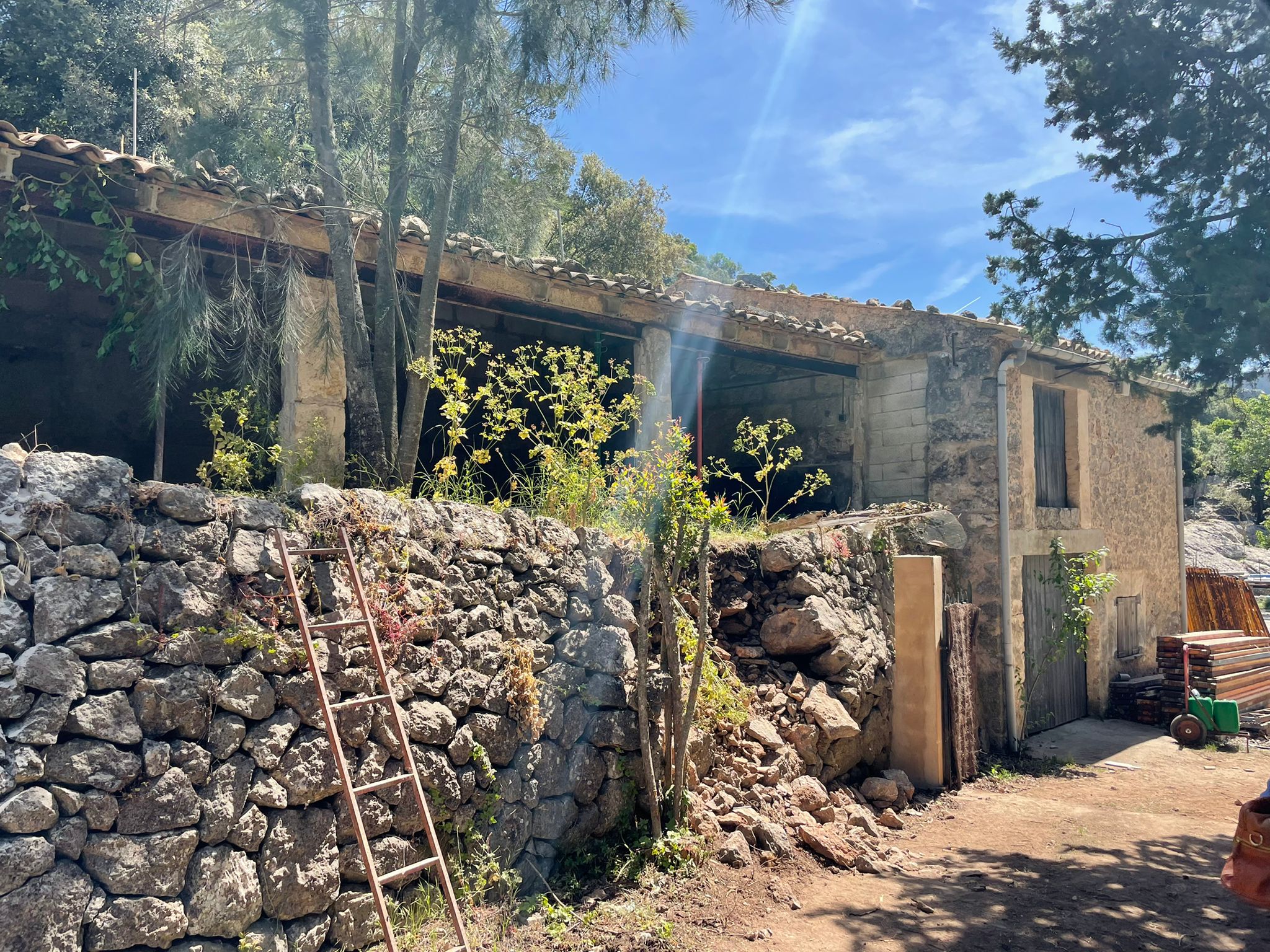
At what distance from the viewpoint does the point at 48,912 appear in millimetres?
3201

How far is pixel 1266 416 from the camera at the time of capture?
2955cm

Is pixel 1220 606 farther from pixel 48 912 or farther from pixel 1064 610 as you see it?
pixel 48 912

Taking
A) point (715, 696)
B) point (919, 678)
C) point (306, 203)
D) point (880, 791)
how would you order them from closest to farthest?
point (306, 203) < point (715, 696) < point (880, 791) < point (919, 678)

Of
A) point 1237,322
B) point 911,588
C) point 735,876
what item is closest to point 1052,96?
point 1237,322

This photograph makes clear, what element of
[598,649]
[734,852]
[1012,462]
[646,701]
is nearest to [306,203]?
[598,649]

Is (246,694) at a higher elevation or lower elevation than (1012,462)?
lower

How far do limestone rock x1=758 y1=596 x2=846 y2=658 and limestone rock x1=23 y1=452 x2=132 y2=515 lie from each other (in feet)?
16.5

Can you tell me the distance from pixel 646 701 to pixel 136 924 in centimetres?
288

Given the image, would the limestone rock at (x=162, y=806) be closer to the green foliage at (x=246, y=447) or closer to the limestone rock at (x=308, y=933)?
the limestone rock at (x=308, y=933)

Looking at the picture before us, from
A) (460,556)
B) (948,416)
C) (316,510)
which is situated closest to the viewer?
(316,510)

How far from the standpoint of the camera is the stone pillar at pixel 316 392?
19.5ft

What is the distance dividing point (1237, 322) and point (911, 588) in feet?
10.7

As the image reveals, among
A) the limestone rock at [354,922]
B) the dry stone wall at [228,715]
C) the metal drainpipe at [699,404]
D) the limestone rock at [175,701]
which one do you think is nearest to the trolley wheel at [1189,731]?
the metal drainpipe at [699,404]

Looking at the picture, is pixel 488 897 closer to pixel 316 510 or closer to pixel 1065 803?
pixel 316 510
